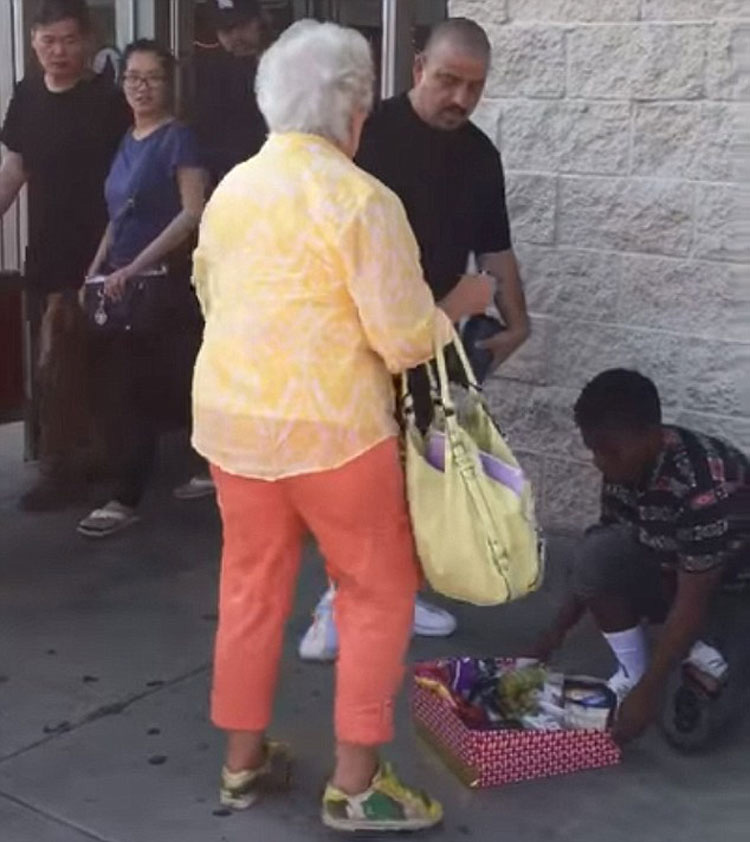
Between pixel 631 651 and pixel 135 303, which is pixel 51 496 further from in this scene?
pixel 631 651

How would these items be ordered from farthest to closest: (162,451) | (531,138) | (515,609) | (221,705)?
(162,451) → (531,138) → (515,609) → (221,705)

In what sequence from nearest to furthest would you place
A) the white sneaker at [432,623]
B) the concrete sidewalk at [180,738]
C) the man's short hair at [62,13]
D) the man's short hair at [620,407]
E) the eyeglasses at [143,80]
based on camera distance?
1. the concrete sidewalk at [180,738]
2. the man's short hair at [620,407]
3. the white sneaker at [432,623]
4. the eyeglasses at [143,80]
5. the man's short hair at [62,13]

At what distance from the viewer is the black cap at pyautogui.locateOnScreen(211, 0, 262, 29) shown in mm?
6160

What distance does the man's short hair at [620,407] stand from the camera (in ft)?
12.7

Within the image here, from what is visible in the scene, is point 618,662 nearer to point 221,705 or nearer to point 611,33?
point 221,705

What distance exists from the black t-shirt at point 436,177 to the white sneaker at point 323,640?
94 cm

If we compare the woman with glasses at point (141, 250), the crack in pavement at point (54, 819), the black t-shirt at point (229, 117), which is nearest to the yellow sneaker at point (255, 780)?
the crack in pavement at point (54, 819)

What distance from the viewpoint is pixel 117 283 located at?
5484 mm

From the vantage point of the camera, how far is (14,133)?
19.1 feet

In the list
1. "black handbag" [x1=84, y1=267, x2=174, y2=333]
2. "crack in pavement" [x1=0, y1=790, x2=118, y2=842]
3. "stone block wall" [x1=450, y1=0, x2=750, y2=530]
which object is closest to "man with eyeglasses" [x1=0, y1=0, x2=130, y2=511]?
"black handbag" [x1=84, y1=267, x2=174, y2=333]

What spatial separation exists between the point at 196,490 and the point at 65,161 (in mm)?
1312

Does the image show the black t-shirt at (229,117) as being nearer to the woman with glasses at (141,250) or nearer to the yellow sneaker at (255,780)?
the woman with glasses at (141,250)

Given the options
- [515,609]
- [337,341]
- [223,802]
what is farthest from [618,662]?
[337,341]

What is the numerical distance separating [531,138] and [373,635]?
2.43 meters
